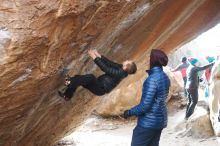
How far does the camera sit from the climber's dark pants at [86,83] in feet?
18.1

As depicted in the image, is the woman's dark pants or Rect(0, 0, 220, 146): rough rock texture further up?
Rect(0, 0, 220, 146): rough rock texture

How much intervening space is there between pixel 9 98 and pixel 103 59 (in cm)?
136

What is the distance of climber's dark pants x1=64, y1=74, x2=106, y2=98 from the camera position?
5531 millimetres

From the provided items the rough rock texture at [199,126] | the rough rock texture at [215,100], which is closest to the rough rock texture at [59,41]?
the rough rock texture at [215,100]

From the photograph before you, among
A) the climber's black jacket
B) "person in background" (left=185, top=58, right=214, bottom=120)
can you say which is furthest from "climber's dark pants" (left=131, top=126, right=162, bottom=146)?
"person in background" (left=185, top=58, right=214, bottom=120)

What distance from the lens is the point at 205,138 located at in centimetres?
1088

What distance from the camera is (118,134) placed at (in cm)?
1395

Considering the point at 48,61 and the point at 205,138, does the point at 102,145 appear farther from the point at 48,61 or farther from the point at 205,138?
the point at 48,61

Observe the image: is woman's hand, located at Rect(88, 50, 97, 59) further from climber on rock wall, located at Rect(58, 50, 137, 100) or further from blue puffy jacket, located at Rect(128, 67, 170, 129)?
blue puffy jacket, located at Rect(128, 67, 170, 129)

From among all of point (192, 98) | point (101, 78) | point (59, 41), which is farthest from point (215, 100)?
point (59, 41)

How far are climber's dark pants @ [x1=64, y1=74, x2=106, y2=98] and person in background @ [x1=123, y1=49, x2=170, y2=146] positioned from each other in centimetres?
74

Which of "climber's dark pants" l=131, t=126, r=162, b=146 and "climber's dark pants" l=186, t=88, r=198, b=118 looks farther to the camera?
"climber's dark pants" l=186, t=88, r=198, b=118

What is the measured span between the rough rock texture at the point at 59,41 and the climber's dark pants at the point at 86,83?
23 cm

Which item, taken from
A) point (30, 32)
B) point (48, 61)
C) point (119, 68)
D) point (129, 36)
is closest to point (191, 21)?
point (129, 36)
